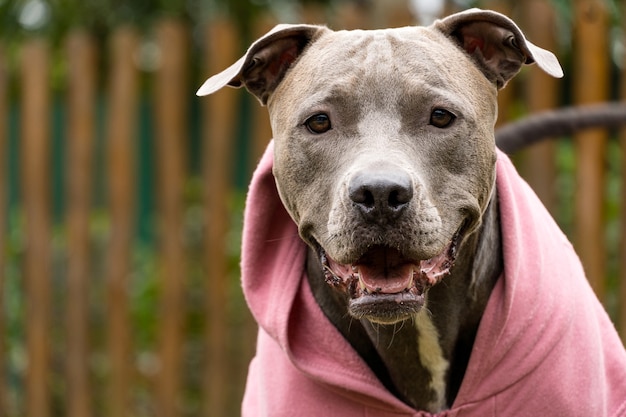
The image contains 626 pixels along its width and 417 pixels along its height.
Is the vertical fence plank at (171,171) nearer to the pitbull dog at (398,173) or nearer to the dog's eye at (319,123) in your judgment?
the pitbull dog at (398,173)

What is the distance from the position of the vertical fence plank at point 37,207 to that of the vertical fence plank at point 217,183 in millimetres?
1052

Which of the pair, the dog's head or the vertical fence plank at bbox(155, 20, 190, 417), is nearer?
the dog's head

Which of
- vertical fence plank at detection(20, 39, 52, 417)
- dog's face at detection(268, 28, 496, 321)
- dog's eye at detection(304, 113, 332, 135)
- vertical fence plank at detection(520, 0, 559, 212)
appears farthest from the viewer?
vertical fence plank at detection(20, 39, 52, 417)

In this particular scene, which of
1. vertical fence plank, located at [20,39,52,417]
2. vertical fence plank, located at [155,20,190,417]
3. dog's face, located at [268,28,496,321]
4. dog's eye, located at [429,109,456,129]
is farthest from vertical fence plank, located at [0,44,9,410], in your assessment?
dog's eye, located at [429,109,456,129]

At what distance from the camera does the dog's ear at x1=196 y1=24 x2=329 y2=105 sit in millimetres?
3576

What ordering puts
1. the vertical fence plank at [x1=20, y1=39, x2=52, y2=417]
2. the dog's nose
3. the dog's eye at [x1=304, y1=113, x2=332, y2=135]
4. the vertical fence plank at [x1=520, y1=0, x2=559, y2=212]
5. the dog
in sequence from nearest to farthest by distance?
the dog's nose < the dog < the dog's eye at [x1=304, y1=113, x2=332, y2=135] < the vertical fence plank at [x1=520, y1=0, x2=559, y2=212] < the vertical fence plank at [x1=20, y1=39, x2=52, y2=417]

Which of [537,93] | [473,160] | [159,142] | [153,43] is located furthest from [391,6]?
[473,160]

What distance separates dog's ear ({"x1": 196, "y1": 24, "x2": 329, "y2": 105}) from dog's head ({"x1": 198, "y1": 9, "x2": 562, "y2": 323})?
0.02 meters

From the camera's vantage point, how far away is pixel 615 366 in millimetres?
3639

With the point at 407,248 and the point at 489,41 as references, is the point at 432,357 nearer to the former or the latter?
the point at 407,248

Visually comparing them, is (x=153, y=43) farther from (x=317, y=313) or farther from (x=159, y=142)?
(x=317, y=313)

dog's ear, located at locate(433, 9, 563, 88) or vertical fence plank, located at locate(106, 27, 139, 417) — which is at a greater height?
dog's ear, located at locate(433, 9, 563, 88)

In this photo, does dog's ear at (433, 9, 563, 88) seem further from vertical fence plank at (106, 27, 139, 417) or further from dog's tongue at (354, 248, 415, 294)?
vertical fence plank at (106, 27, 139, 417)

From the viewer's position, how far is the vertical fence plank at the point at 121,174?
21.0 ft
